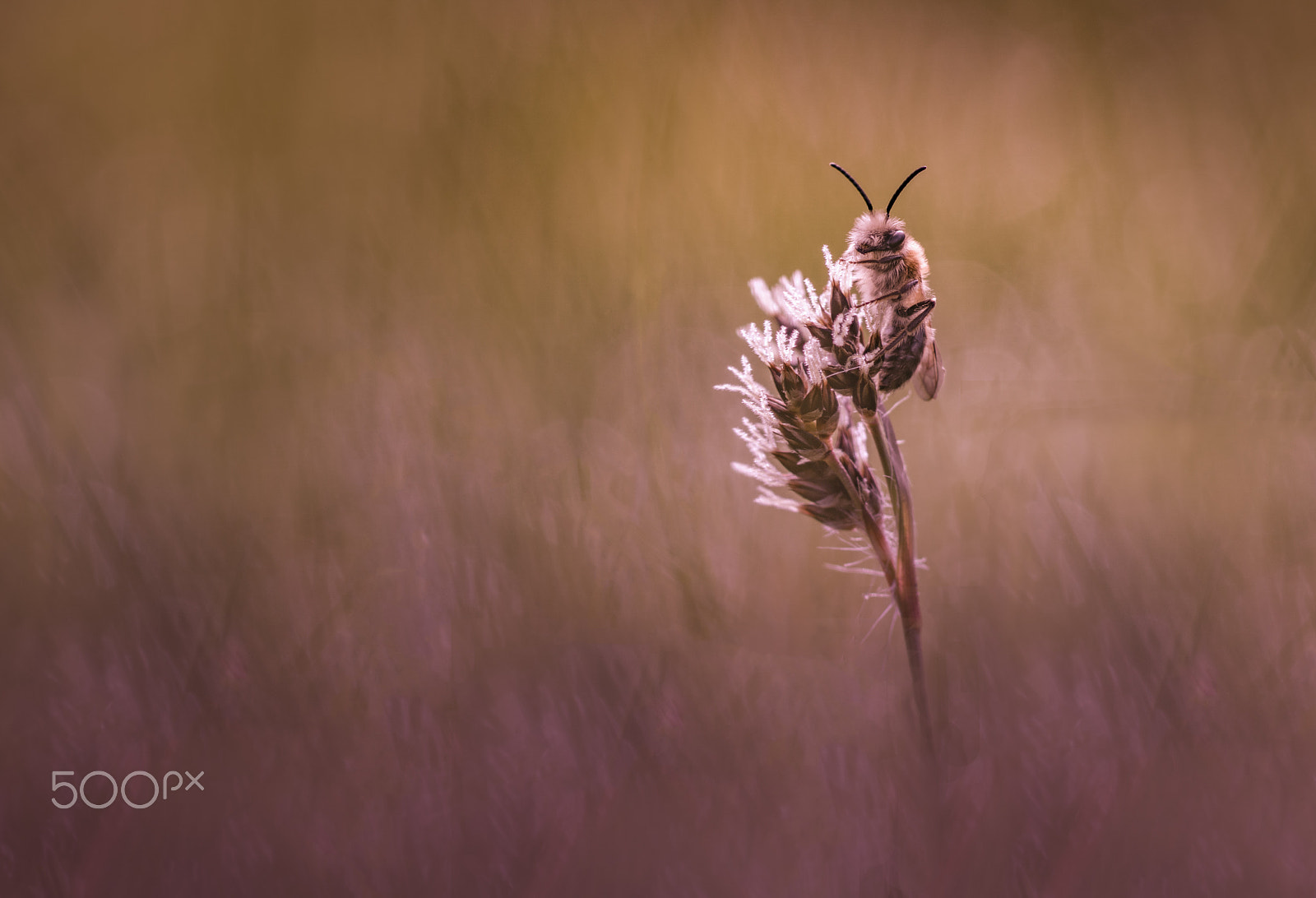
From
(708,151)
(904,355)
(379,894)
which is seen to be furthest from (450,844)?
(708,151)

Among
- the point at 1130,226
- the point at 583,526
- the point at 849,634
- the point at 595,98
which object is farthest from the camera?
the point at 595,98

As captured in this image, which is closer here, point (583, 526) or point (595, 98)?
point (583, 526)

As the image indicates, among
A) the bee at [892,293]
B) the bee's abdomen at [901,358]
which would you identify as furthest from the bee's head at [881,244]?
→ the bee's abdomen at [901,358]

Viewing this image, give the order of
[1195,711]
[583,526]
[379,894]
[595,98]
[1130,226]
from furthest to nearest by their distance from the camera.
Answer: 1. [595,98]
2. [1130,226]
3. [583,526]
4. [1195,711]
5. [379,894]

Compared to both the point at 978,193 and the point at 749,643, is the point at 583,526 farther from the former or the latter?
the point at 978,193

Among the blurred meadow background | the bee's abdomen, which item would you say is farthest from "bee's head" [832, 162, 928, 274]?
the blurred meadow background

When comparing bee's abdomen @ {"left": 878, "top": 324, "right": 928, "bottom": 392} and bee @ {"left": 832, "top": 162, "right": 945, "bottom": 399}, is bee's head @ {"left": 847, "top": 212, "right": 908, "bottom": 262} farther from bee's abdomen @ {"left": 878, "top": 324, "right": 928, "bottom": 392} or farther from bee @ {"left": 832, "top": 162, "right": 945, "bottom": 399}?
bee's abdomen @ {"left": 878, "top": 324, "right": 928, "bottom": 392}

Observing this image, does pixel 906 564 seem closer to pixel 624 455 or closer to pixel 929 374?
pixel 929 374
